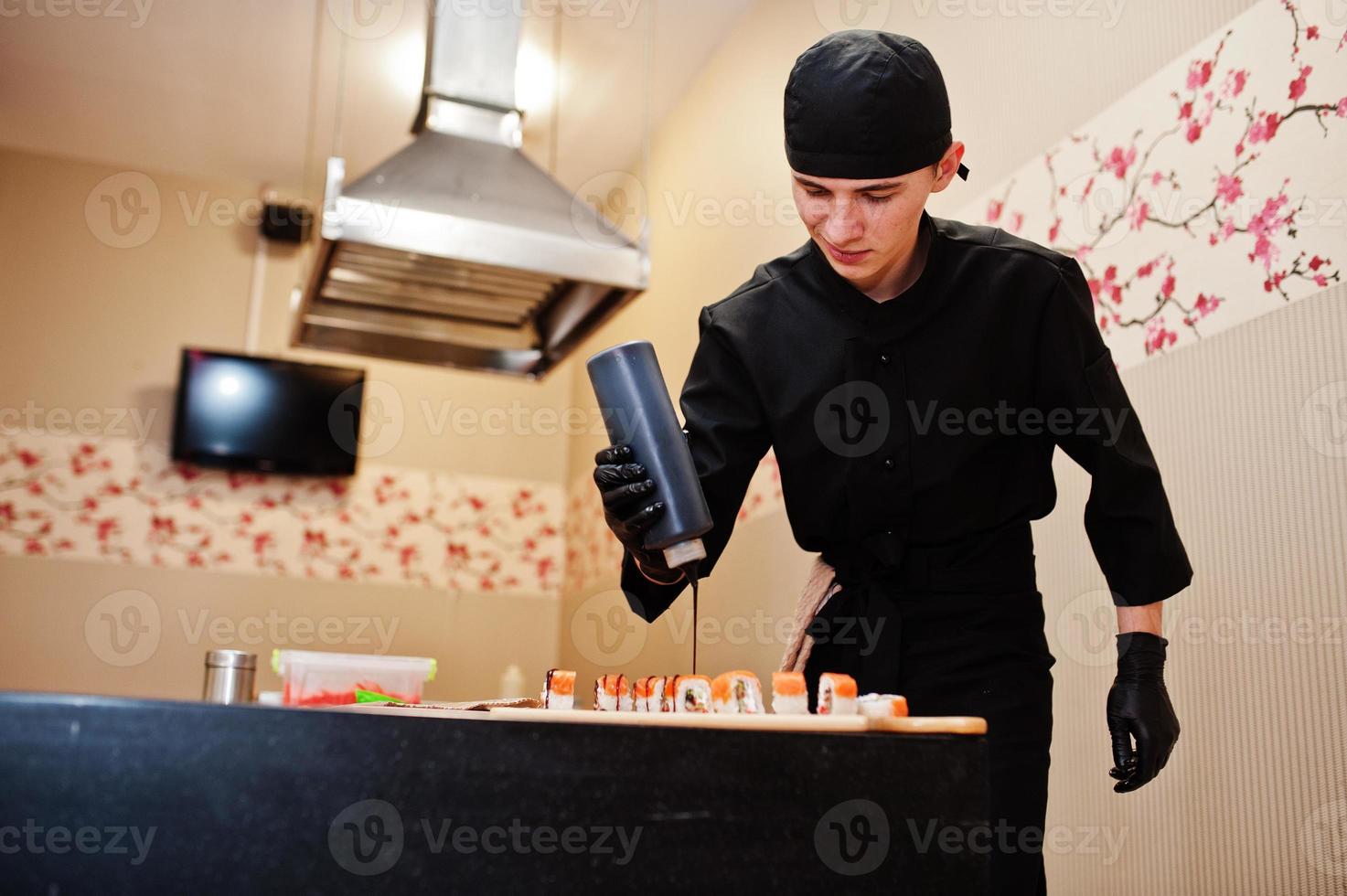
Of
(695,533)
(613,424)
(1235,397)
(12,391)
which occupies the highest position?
(12,391)

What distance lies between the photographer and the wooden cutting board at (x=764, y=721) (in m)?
0.78

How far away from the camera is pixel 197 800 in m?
0.70

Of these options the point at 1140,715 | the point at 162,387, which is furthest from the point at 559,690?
the point at 162,387

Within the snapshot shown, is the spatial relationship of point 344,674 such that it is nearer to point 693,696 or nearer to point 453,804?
point 693,696

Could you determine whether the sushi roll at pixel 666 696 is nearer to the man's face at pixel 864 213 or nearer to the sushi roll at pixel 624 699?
the sushi roll at pixel 624 699

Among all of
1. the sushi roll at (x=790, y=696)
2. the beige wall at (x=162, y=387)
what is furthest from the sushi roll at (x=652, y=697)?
the beige wall at (x=162, y=387)

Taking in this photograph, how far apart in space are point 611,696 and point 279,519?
11.4ft

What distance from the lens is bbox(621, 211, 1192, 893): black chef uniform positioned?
1.23 metres

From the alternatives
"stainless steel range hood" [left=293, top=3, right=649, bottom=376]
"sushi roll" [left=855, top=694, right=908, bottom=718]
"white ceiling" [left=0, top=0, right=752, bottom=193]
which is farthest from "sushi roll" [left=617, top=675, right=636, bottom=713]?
"white ceiling" [left=0, top=0, right=752, bottom=193]

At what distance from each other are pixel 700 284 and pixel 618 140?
0.95m

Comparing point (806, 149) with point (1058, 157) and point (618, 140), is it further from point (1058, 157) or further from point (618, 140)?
point (618, 140)

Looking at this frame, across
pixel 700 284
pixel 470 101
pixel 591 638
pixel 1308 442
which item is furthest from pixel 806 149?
pixel 591 638

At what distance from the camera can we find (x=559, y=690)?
1.00 m

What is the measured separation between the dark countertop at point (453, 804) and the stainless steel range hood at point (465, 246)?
75.2 inches
